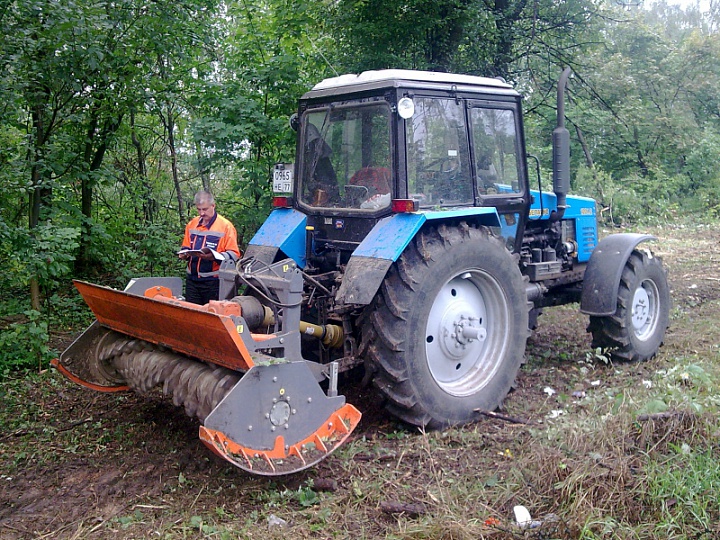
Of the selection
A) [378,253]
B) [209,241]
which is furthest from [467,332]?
[209,241]

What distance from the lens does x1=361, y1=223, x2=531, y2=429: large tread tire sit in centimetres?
436

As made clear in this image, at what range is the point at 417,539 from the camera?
10.5ft

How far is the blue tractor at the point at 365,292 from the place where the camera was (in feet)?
12.7

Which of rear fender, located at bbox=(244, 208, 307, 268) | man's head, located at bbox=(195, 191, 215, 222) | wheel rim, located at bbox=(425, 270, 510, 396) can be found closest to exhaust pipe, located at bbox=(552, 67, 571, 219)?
wheel rim, located at bbox=(425, 270, 510, 396)

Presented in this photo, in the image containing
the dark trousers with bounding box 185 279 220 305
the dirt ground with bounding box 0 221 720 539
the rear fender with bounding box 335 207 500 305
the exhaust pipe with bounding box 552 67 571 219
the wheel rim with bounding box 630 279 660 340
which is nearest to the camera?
the dirt ground with bounding box 0 221 720 539

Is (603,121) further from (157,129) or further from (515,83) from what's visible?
(157,129)

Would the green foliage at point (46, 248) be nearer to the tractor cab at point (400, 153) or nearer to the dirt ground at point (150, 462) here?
the dirt ground at point (150, 462)

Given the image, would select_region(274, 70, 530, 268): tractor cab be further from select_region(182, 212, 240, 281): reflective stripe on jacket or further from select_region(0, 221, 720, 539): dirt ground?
select_region(0, 221, 720, 539): dirt ground

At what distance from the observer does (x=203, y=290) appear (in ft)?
19.0

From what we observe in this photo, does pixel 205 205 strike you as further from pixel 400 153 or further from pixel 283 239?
pixel 400 153

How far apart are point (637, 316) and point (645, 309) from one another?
15cm

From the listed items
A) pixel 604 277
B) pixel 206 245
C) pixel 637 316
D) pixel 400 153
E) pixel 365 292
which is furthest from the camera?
pixel 637 316

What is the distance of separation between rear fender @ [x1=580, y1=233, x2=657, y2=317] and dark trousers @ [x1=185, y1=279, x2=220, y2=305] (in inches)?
126

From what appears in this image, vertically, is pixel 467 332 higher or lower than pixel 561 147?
lower
